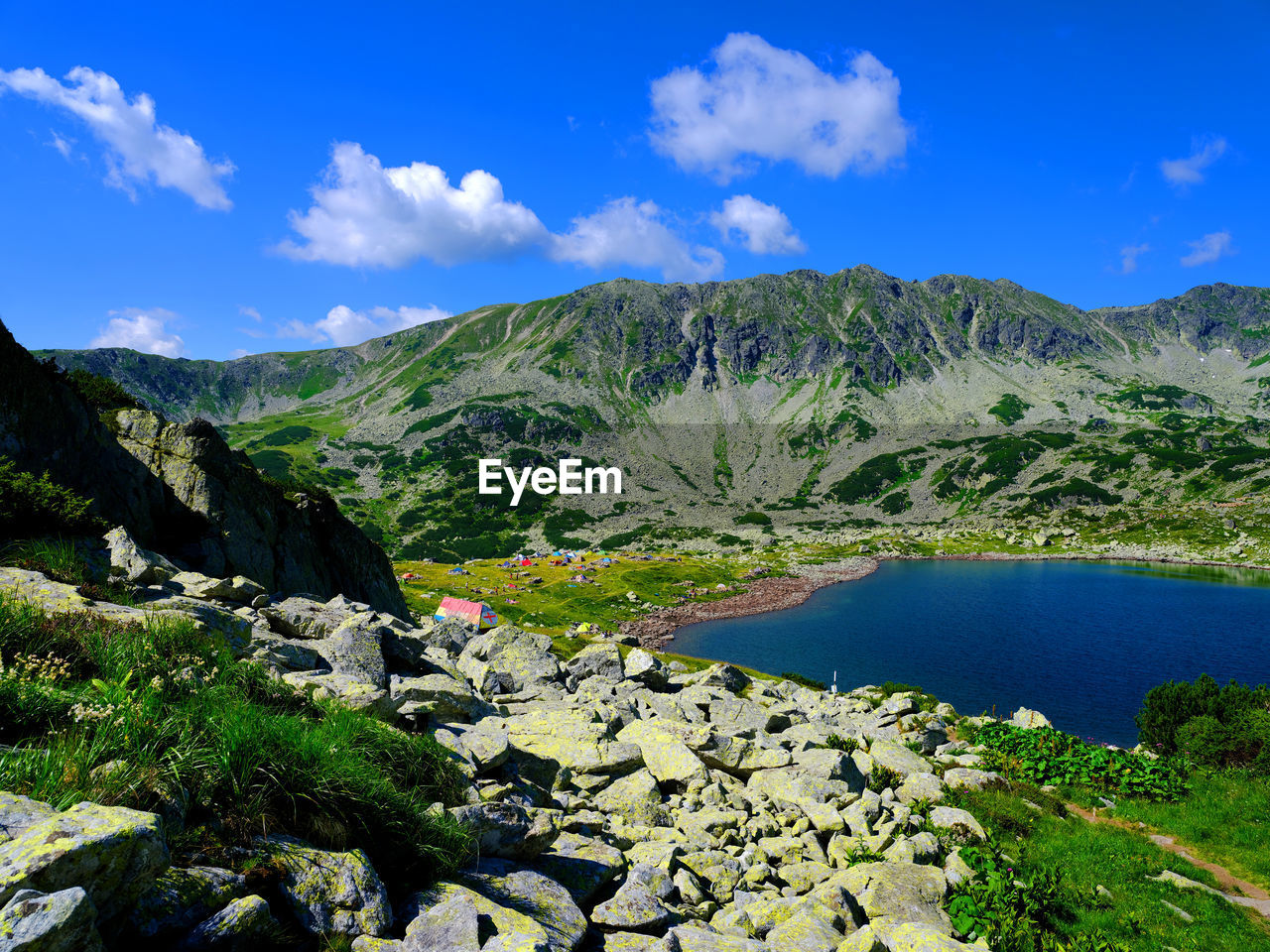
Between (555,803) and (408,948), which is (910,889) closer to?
(555,803)

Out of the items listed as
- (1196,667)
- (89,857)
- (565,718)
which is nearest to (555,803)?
(565,718)

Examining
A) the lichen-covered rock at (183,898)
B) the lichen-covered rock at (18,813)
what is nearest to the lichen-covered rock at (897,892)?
the lichen-covered rock at (183,898)

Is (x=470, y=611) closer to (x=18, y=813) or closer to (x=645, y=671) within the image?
(x=645, y=671)

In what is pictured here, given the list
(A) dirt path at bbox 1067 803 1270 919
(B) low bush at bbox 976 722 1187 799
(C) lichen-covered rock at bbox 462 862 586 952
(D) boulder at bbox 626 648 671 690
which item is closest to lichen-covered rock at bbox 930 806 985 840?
(A) dirt path at bbox 1067 803 1270 919

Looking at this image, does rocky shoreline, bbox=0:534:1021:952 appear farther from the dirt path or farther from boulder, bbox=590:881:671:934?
the dirt path

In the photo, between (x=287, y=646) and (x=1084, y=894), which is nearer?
(x=1084, y=894)

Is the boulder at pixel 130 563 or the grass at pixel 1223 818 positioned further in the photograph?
the boulder at pixel 130 563

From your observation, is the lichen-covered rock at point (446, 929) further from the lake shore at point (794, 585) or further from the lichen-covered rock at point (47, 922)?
the lake shore at point (794, 585)
